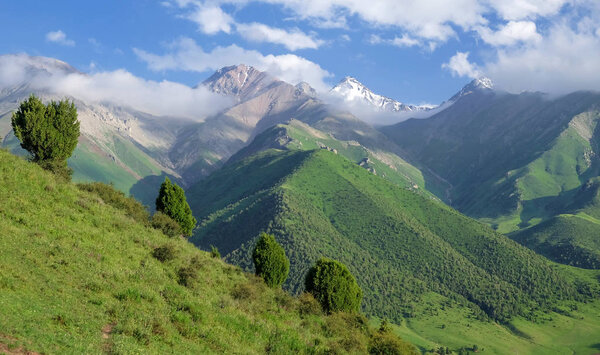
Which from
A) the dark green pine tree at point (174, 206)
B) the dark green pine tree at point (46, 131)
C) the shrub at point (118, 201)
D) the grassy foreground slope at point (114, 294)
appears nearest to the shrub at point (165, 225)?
the shrub at point (118, 201)

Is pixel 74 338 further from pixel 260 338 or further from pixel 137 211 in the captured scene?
pixel 137 211

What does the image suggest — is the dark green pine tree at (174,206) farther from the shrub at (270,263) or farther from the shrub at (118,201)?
the shrub at (270,263)

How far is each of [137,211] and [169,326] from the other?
28503mm

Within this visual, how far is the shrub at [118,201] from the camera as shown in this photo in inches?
2034

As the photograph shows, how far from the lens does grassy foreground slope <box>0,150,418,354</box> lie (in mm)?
22656

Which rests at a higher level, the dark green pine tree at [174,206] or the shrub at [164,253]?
the dark green pine tree at [174,206]

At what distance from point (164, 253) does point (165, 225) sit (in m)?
13.8

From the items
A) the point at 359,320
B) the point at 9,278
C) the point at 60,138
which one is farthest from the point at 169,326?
the point at 60,138

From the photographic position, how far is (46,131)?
50219 mm

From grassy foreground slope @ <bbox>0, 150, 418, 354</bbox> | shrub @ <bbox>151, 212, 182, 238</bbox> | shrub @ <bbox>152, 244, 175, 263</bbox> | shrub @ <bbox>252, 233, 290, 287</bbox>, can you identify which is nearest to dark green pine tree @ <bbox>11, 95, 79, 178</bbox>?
grassy foreground slope @ <bbox>0, 150, 418, 354</bbox>

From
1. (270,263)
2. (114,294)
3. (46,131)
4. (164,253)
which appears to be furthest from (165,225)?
(114,294)

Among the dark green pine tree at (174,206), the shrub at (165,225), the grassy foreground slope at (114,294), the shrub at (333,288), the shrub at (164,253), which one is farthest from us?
the dark green pine tree at (174,206)

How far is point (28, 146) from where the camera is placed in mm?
50312

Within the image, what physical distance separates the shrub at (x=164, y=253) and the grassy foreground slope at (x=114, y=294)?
445 mm
